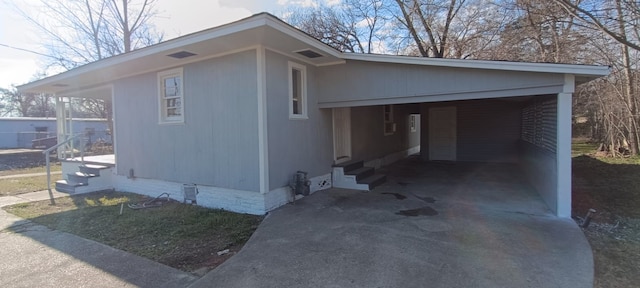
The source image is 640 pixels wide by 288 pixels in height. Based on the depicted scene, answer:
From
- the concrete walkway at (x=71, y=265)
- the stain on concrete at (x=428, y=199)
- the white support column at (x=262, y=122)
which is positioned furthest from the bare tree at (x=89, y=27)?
the stain on concrete at (x=428, y=199)

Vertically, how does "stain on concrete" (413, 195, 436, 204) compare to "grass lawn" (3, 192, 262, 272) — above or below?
above

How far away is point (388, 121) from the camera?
10.6 metres

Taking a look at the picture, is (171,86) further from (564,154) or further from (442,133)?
(442,133)

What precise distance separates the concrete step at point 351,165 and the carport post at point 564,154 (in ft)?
12.9

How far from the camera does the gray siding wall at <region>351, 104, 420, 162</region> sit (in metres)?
8.34

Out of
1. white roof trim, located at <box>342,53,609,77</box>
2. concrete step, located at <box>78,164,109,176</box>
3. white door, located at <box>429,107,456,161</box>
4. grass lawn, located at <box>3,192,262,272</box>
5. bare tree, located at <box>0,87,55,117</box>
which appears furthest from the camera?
bare tree, located at <box>0,87,55,117</box>

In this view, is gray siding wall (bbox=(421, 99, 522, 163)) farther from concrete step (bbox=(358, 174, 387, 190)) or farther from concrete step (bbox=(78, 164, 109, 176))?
concrete step (bbox=(78, 164, 109, 176))

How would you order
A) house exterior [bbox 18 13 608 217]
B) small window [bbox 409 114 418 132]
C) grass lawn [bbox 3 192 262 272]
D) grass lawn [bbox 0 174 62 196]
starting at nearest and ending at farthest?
grass lawn [bbox 3 192 262 272]
house exterior [bbox 18 13 608 217]
grass lawn [bbox 0 174 62 196]
small window [bbox 409 114 418 132]

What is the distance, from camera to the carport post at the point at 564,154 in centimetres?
452

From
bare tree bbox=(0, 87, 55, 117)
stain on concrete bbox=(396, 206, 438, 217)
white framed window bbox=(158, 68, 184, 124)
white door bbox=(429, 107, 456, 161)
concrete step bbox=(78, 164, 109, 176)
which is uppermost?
bare tree bbox=(0, 87, 55, 117)

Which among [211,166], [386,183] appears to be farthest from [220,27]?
[386,183]

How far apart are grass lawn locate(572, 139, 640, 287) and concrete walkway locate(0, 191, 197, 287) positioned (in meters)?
4.14

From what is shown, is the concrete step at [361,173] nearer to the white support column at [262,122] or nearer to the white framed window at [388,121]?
the white support column at [262,122]

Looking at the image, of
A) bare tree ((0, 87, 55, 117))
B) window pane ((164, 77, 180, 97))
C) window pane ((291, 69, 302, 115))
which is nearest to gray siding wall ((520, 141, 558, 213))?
window pane ((291, 69, 302, 115))
